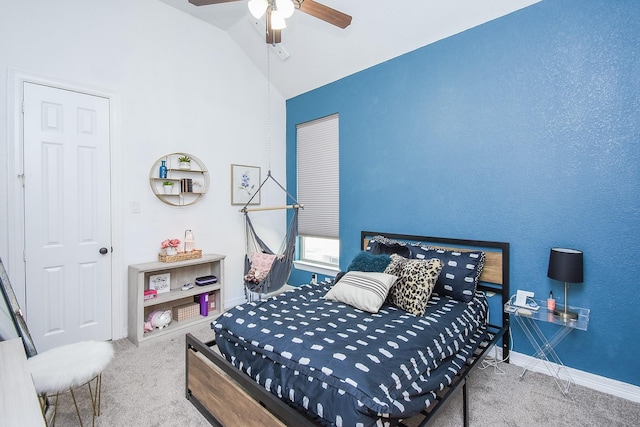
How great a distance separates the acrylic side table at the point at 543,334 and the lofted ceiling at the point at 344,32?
236cm

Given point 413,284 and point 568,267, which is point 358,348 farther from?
point 568,267

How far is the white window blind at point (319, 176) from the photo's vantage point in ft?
12.8

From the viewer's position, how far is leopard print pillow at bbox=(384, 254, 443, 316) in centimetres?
216

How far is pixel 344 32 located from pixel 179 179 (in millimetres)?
2381

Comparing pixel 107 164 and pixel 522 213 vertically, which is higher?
pixel 107 164

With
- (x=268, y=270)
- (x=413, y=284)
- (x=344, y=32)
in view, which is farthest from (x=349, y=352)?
(x=344, y=32)

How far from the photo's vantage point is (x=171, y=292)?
322cm

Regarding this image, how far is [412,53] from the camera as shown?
3.09m

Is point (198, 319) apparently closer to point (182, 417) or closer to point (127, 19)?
point (182, 417)

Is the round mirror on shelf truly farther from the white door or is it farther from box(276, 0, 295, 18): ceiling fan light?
box(276, 0, 295, 18): ceiling fan light

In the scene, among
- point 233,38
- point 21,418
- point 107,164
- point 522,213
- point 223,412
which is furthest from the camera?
point 233,38

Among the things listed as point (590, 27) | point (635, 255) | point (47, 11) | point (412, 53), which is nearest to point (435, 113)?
point (412, 53)

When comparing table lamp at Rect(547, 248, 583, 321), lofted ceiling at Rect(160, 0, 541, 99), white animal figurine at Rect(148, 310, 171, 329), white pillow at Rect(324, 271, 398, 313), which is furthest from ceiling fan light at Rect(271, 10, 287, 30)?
white animal figurine at Rect(148, 310, 171, 329)

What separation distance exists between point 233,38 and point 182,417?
13.1 feet
